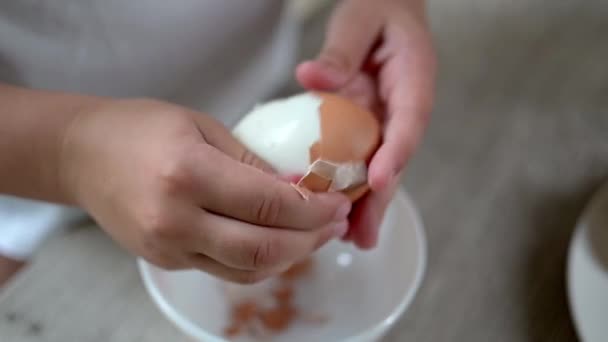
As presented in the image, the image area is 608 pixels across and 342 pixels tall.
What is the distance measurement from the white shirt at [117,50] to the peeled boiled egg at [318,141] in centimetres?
21

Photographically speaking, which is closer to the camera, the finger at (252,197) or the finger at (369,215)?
the finger at (252,197)

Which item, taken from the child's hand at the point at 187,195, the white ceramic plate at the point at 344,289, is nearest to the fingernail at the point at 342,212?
the child's hand at the point at 187,195

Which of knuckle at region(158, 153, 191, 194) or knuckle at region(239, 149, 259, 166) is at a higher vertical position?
knuckle at region(158, 153, 191, 194)

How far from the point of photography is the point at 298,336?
585 mm

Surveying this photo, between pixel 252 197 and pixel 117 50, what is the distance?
32 centimetres

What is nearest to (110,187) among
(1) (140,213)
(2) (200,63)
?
(1) (140,213)

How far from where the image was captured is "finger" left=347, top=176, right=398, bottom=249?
1.78 feet

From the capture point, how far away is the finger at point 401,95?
0.50 m

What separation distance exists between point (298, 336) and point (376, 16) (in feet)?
1.13

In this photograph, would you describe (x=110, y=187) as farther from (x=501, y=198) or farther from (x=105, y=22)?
(x=501, y=198)

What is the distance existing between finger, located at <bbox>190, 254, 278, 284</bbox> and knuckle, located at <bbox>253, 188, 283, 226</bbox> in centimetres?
6

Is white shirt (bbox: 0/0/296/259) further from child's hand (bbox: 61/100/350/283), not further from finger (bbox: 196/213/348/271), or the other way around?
finger (bbox: 196/213/348/271)

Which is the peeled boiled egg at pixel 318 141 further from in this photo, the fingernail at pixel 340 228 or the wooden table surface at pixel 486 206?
the wooden table surface at pixel 486 206

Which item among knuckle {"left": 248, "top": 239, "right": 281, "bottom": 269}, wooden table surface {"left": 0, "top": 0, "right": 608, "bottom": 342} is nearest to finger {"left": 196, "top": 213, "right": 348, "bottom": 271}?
knuckle {"left": 248, "top": 239, "right": 281, "bottom": 269}
